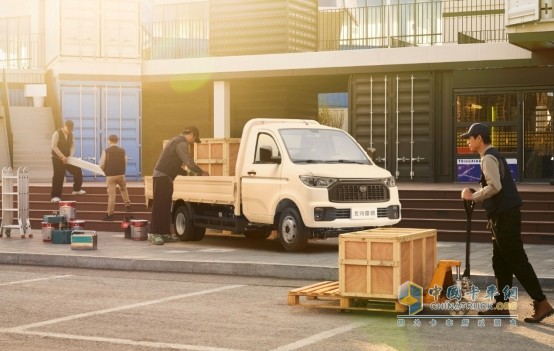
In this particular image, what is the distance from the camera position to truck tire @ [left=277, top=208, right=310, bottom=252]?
14.6 meters

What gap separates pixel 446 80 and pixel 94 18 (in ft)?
37.8

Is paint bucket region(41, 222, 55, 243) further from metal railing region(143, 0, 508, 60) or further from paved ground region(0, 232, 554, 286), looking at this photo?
metal railing region(143, 0, 508, 60)

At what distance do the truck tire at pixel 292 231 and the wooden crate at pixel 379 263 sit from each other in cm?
479

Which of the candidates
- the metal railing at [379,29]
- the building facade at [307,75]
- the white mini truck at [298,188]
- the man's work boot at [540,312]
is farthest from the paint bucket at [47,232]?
the metal railing at [379,29]

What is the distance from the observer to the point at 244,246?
16312 millimetres

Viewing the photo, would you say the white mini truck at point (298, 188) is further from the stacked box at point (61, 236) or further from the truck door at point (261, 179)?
the stacked box at point (61, 236)

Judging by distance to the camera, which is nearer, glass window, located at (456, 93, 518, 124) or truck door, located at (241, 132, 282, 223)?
truck door, located at (241, 132, 282, 223)

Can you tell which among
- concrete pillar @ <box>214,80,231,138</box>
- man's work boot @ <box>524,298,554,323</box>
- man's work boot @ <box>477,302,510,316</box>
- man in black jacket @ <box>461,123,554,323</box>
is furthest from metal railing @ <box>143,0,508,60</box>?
man's work boot @ <box>524,298,554,323</box>

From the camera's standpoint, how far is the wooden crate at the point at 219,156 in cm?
1720

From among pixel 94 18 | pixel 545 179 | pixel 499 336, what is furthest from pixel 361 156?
pixel 94 18

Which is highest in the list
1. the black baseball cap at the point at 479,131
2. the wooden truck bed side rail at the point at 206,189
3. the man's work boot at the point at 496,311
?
the black baseball cap at the point at 479,131

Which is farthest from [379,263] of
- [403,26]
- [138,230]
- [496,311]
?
[403,26]

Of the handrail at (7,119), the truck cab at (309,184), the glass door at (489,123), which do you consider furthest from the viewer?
the handrail at (7,119)

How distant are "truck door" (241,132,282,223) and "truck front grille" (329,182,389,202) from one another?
37.2 inches
